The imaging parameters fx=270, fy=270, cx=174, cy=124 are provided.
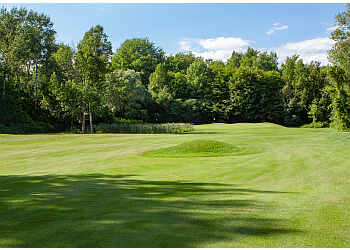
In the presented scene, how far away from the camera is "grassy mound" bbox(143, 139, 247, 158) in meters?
14.2

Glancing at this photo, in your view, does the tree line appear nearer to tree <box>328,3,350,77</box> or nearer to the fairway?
tree <box>328,3,350,77</box>

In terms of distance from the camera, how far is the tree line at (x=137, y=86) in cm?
3694

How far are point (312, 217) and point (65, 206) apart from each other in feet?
15.1

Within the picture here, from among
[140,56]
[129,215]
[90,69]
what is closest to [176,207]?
[129,215]

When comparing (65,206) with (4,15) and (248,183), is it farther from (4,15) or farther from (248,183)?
(4,15)

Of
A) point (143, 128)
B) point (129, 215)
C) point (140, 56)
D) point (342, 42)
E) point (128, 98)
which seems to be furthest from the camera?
point (140, 56)

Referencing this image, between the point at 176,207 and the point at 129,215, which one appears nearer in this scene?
the point at 129,215

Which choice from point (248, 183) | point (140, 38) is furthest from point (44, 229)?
point (140, 38)

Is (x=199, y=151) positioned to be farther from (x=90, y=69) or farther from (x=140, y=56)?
(x=140, y=56)

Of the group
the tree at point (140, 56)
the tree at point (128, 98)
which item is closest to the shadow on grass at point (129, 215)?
the tree at point (128, 98)

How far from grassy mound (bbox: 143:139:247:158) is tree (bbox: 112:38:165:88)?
56614 mm

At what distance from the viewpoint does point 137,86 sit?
5216 cm

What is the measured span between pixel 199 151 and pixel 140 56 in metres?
65.7

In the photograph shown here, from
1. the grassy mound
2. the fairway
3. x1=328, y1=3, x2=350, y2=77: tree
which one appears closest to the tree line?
x1=328, y1=3, x2=350, y2=77: tree
